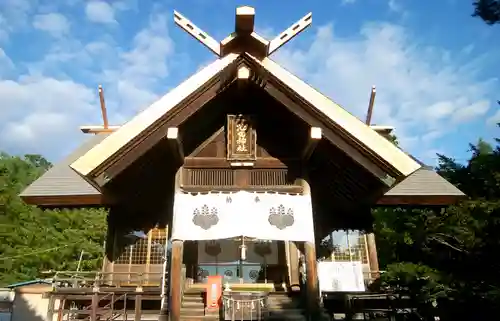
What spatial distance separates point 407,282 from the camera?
9664 millimetres

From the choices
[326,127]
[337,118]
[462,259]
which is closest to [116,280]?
[326,127]

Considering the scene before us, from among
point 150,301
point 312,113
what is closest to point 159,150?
point 312,113

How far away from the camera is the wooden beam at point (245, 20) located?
7738 millimetres

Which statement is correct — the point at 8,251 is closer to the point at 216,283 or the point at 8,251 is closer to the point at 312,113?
the point at 216,283

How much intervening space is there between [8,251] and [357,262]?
103 feet

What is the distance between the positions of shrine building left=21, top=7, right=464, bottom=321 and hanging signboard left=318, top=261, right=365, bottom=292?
0.89 metres

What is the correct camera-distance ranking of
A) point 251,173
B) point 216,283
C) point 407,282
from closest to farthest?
point 216,283 → point 251,173 → point 407,282

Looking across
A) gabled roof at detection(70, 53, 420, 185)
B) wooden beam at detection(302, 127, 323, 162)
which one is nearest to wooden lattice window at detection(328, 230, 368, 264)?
wooden beam at detection(302, 127, 323, 162)

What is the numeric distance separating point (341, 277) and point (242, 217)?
3.74 meters

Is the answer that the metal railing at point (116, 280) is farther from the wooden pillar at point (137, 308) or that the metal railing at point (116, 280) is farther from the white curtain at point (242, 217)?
the white curtain at point (242, 217)

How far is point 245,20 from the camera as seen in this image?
7879 millimetres

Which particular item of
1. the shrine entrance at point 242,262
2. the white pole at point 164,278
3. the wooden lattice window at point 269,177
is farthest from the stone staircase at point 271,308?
the wooden lattice window at point 269,177

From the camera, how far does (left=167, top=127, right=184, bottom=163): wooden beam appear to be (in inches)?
312

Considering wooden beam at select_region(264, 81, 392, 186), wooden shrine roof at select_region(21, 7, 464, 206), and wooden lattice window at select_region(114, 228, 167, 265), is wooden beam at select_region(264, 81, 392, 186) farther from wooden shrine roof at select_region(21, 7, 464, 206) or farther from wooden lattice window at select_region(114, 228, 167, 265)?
wooden lattice window at select_region(114, 228, 167, 265)
